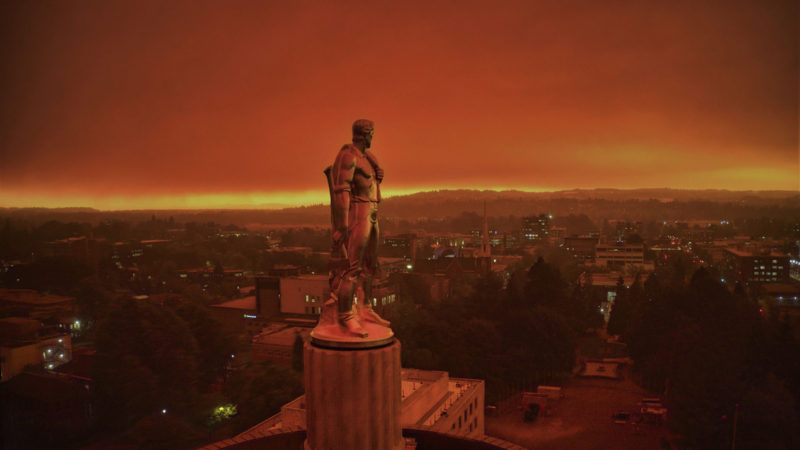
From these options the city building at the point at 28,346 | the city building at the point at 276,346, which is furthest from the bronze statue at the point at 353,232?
the city building at the point at 28,346

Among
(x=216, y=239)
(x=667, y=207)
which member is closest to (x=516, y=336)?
(x=216, y=239)

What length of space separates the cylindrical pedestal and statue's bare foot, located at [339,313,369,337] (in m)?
0.20

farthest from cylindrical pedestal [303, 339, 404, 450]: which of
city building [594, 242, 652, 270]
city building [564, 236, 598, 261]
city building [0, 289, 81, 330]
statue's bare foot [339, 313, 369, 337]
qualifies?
city building [564, 236, 598, 261]

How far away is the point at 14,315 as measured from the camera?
29.8 m

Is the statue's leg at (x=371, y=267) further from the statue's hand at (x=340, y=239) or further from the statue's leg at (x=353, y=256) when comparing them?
the statue's hand at (x=340, y=239)

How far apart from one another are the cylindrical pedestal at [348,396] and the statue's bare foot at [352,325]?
0.66 ft

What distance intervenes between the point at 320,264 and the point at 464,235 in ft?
168

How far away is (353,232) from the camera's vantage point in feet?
21.1

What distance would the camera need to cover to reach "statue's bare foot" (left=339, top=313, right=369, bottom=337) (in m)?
6.00

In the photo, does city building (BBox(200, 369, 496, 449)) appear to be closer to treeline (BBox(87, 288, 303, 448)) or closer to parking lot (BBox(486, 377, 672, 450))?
treeline (BBox(87, 288, 303, 448))

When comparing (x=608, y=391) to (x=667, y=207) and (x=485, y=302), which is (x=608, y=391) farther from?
(x=667, y=207)

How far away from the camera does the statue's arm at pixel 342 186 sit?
6254 mm

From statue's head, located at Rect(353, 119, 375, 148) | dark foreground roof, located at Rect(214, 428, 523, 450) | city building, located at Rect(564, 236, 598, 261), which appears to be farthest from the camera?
city building, located at Rect(564, 236, 598, 261)

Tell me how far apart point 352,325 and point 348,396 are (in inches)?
30.5
